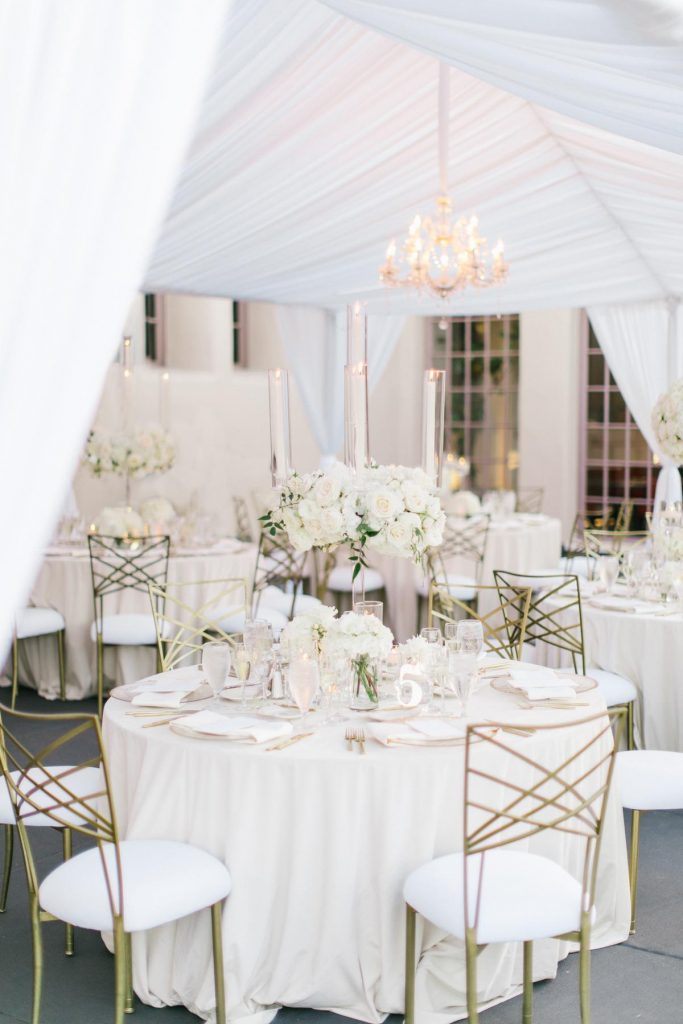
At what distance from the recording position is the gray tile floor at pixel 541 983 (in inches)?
128

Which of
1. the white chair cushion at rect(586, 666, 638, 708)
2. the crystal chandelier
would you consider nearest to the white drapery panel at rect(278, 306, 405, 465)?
the crystal chandelier

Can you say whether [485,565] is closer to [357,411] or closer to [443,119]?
[443,119]

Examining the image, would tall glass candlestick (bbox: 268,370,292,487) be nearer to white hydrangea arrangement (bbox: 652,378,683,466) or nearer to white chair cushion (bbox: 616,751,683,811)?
white chair cushion (bbox: 616,751,683,811)

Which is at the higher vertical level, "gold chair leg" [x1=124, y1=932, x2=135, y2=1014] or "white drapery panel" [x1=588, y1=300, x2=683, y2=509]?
"white drapery panel" [x1=588, y1=300, x2=683, y2=509]

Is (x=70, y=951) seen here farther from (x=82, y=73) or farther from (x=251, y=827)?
(x=82, y=73)

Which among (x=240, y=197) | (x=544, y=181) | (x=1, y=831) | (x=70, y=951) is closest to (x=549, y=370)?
(x=544, y=181)

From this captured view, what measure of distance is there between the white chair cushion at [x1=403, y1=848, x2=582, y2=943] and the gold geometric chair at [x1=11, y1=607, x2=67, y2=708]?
3943mm

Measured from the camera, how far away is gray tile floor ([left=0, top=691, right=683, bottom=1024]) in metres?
3.25

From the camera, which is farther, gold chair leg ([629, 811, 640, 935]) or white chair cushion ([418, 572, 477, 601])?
white chair cushion ([418, 572, 477, 601])

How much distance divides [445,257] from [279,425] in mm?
3431

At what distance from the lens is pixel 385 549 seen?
3.55 metres

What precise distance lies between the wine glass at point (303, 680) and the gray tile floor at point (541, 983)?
871 mm

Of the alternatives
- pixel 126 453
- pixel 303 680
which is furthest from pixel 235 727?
pixel 126 453

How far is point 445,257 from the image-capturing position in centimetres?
693
